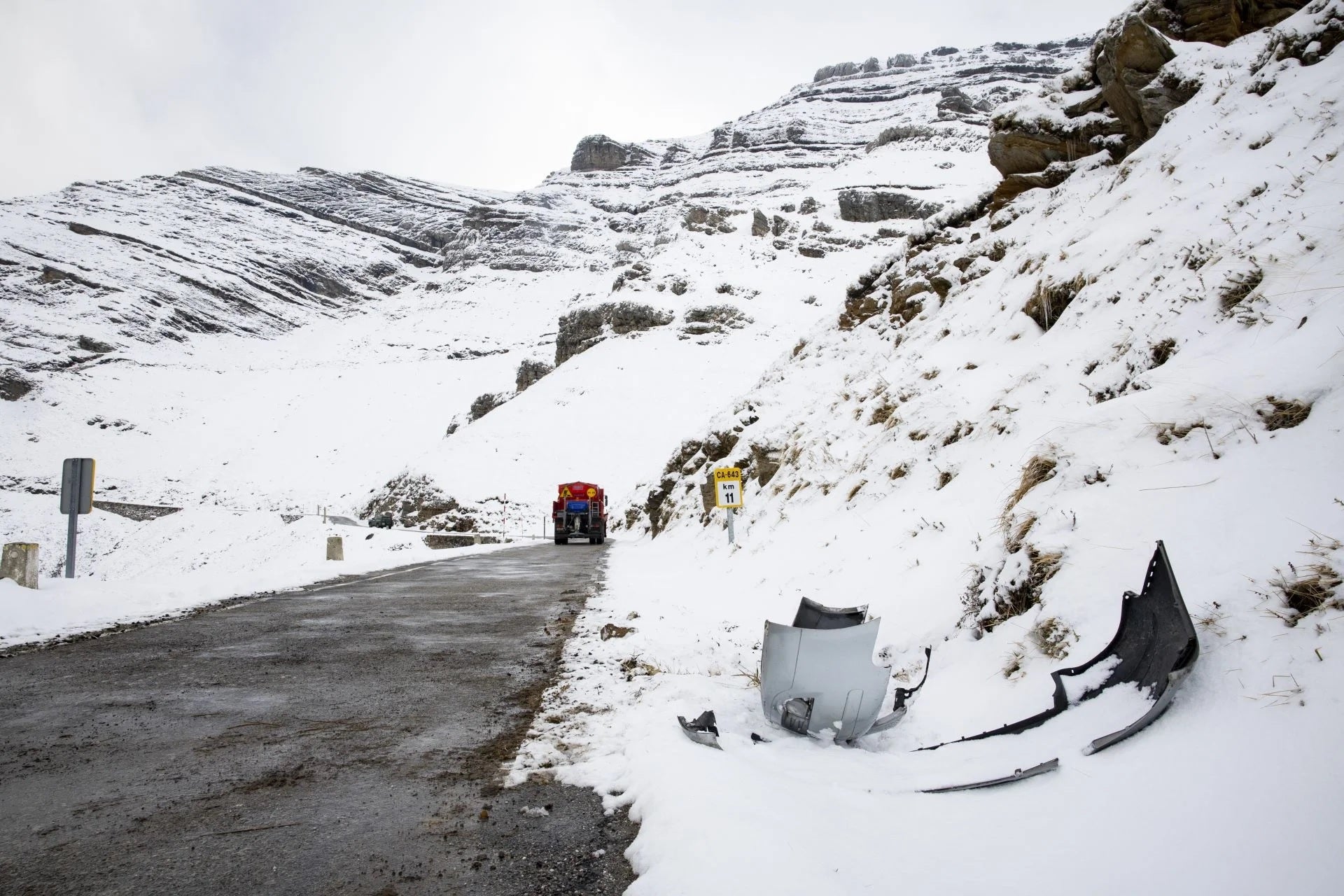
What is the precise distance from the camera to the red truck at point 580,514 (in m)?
27.7

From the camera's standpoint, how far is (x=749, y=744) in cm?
341

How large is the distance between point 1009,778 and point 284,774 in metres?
3.11

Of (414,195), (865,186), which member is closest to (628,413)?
(865,186)

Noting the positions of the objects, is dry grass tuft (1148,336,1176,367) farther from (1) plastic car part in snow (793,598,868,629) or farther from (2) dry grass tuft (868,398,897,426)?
(2) dry grass tuft (868,398,897,426)

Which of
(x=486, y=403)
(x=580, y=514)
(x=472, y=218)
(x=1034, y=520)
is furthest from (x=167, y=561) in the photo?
(x=472, y=218)

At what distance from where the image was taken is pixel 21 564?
25.0ft

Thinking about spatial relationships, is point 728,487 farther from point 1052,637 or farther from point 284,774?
point 284,774

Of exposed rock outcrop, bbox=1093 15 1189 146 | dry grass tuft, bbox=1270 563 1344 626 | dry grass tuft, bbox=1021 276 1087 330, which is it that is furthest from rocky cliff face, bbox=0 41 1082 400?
dry grass tuft, bbox=1270 563 1344 626

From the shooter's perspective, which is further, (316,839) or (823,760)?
(823,760)

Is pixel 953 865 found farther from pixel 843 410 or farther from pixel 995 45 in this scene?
pixel 995 45

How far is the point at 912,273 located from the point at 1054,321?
782 centimetres

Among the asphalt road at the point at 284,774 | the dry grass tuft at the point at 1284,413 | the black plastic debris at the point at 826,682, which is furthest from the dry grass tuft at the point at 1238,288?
the asphalt road at the point at 284,774

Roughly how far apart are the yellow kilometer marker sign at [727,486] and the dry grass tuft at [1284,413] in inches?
365

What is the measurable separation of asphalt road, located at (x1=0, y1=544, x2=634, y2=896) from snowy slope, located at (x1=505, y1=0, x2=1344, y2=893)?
0.36 metres
